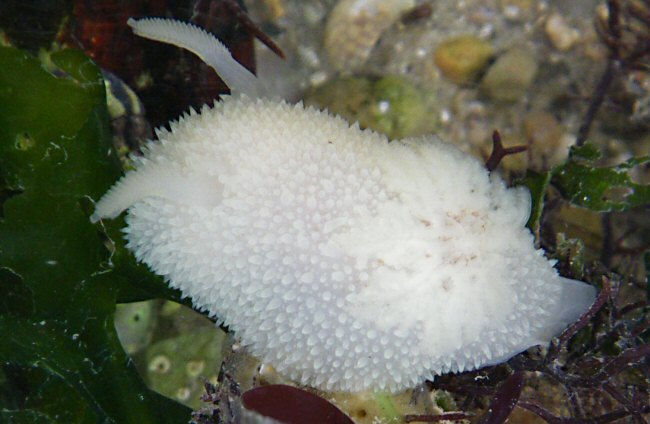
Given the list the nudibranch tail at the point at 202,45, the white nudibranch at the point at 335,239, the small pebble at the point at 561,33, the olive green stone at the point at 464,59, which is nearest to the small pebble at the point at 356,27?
the olive green stone at the point at 464,59

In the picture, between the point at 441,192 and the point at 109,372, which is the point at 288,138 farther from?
the point at 109,372

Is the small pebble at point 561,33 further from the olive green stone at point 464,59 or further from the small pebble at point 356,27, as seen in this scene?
the small pebble at point 356,27

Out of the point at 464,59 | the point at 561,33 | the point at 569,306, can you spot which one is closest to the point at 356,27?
the point at 464,59

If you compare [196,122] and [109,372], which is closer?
[196,122]

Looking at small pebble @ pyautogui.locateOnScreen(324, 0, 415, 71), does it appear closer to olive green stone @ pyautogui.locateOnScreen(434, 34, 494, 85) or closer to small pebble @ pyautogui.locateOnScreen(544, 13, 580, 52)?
olive green stone @ pyautogui.locateOnScreen(434, 34, 494, 85)

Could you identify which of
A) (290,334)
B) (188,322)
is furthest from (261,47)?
(290,334)

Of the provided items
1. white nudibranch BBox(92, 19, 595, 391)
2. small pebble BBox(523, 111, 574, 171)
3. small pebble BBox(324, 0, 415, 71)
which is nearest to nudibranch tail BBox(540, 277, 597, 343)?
white nudibranch BBox(92, 19, 595, 391)
